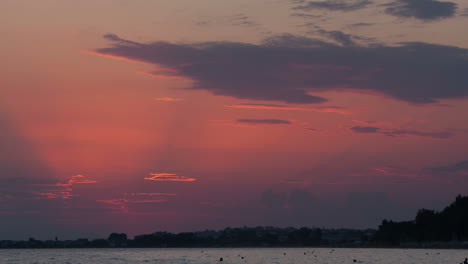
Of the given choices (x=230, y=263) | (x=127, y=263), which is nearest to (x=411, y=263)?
(x=230, y=263)

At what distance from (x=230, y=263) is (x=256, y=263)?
671 cm

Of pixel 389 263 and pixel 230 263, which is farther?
pixel 230 263

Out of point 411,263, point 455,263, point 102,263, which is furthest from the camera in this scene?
point 102,263

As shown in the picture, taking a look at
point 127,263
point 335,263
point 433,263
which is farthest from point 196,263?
point 433,263

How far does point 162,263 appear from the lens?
608ft

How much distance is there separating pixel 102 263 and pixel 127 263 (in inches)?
391

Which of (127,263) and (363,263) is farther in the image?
(127,263)

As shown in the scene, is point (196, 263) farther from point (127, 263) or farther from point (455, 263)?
point (455, 263)

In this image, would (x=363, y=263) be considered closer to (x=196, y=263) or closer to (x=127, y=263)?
(x=196, y=263)

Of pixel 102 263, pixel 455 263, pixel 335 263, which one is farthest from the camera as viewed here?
pixel 102 263

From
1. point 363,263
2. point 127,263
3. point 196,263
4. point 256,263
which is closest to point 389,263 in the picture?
point 363,263

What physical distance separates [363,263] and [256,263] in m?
29.5

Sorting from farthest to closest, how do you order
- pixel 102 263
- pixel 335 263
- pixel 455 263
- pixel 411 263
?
pixel 102 263 → pixel 335 263 → pixel 411 263 → pixel 455 263

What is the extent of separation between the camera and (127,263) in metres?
192
